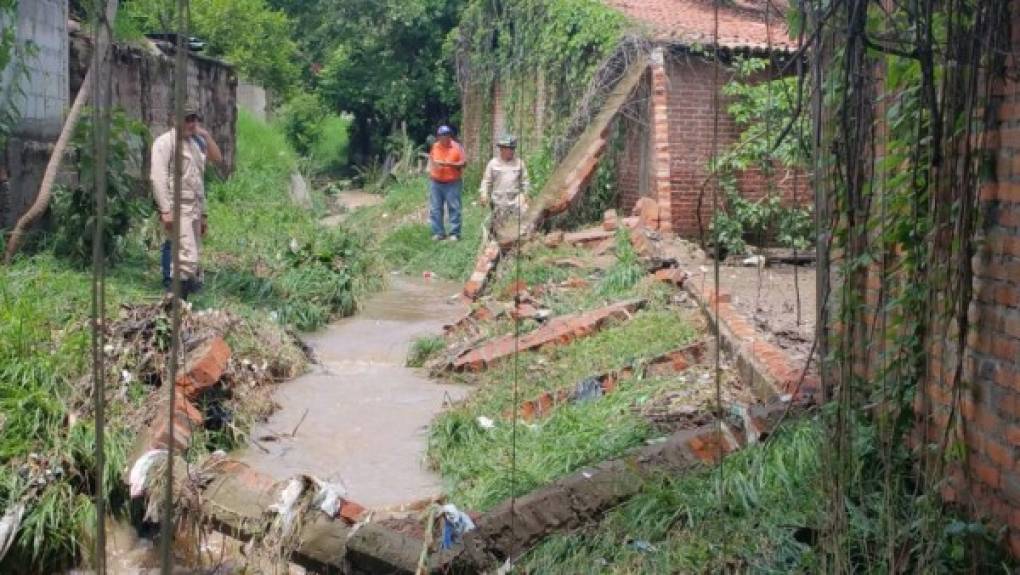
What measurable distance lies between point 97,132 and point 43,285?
575 cm

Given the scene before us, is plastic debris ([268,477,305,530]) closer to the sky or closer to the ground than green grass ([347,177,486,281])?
closer to the ground

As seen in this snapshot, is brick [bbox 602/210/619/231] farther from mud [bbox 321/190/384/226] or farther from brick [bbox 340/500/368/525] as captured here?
mud [bbox 321/190/384/226]

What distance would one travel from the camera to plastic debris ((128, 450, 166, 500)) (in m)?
5.03

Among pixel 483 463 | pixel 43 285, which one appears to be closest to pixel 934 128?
pixel 483 463

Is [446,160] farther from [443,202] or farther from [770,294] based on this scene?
[770,294]

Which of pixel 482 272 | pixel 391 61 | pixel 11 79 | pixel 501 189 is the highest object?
pixel 391 61

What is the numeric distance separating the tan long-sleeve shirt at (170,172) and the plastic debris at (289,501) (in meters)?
3.96

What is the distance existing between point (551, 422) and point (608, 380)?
79 centimetres

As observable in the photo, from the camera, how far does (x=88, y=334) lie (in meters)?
6.17

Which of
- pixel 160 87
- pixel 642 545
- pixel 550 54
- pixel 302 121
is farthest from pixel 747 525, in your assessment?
pixel 302 121

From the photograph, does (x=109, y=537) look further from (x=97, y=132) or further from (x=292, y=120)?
(x=292, y=120)

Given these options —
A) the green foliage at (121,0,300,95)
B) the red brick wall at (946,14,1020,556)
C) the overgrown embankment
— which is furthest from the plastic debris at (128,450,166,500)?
the green foliage at (121,0,300,95)

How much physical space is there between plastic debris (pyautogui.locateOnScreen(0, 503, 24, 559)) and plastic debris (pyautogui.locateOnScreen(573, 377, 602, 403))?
2931 mm

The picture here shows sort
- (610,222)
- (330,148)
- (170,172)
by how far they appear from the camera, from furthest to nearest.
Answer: (330,148), (610,222), (170,172)
